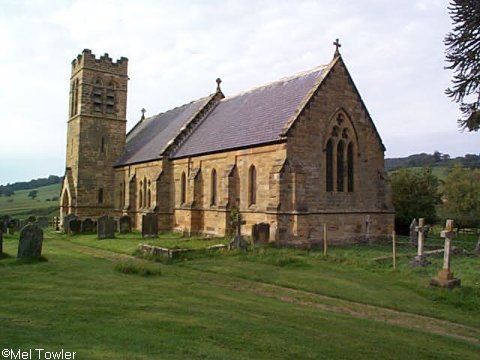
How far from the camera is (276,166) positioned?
71.6 ft

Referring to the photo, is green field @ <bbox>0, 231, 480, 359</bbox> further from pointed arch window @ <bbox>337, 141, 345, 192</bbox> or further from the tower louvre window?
the tower louvre window

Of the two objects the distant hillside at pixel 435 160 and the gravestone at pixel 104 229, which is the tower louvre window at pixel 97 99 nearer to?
the gravestone at pixel 104 229

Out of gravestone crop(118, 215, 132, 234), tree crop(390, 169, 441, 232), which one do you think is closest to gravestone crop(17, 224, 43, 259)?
gravestone crop(118, 215, 132, 234)

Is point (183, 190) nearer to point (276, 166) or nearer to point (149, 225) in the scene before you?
point (149, 225)

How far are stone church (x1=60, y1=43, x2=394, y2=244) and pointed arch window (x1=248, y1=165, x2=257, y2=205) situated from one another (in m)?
0.06

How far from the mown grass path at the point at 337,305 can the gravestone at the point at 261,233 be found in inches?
190

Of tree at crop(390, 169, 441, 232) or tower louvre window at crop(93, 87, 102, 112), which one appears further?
tower louvre window at crop(93, 87, 102, 112)


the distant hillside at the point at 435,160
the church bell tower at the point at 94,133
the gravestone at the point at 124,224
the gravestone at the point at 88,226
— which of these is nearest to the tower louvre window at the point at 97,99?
the church bell tower at the point at 94,133

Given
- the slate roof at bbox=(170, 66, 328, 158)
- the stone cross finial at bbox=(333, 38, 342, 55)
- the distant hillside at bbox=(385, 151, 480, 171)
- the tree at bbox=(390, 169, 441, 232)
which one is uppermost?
the distant hillside at bbox=(385, 151, 480, 171)

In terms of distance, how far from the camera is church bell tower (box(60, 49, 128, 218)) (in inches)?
1537

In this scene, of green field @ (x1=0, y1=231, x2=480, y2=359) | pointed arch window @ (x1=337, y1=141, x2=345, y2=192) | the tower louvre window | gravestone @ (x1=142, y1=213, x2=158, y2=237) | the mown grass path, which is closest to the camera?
green field @ (x1=0, y1=231, x2=480, y2=359)

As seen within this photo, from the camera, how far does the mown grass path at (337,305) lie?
9689mm

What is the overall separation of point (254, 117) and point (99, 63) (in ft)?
69.8

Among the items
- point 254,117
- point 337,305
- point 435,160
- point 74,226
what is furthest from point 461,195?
point 435,160
